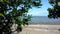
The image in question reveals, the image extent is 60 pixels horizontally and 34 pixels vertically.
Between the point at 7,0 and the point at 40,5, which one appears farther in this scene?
the point at 40,5

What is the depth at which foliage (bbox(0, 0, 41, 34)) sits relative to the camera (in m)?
11.7

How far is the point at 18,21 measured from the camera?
39.0 feet

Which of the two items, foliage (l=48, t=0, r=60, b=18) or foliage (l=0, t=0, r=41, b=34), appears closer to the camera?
foliage (l=0, t=0, r=41, b=34)

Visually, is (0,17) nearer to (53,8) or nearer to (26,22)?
(26,22)

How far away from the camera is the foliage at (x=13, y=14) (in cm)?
1166

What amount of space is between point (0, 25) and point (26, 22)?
146 centimetres

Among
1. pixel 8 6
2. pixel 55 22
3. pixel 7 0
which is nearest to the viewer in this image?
pixel 7 0

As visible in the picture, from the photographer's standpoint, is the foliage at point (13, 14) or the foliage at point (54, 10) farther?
the foliage at point (54, 10)

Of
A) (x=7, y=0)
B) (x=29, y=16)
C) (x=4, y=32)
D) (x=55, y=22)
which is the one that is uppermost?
(x=7, y=0)

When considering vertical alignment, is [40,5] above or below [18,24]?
above

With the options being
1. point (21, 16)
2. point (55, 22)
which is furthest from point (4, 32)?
point (55, 22)

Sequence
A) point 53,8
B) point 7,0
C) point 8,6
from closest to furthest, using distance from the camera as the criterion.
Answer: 1. point 7,0
2. point 8,6
3. point 53,8

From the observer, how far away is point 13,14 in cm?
1188

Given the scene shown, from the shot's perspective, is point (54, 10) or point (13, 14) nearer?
point (13, 14)
